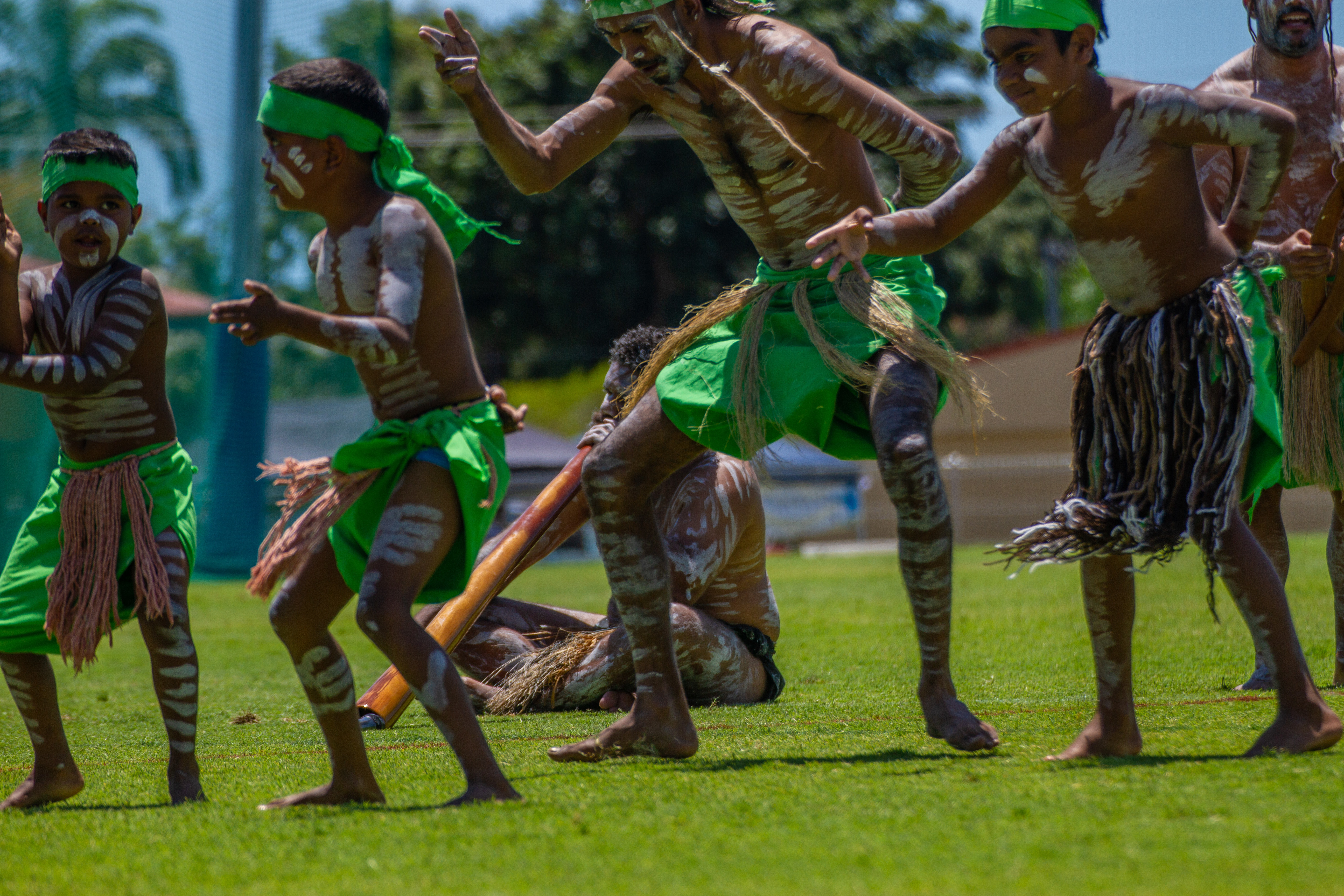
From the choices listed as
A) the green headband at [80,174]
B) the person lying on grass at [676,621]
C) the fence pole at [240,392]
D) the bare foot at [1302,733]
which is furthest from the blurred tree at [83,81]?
the bare foot at [1302,733]

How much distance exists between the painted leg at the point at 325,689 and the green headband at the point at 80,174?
49.9 inches

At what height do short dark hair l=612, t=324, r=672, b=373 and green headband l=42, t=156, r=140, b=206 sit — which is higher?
green headband l=42, t=156, r=140, b=206

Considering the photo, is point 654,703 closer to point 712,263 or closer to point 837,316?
point 837,316

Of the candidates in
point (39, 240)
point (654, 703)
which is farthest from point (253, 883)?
point (39, 240)

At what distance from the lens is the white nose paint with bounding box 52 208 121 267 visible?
3531 mm

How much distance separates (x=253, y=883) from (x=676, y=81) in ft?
8.19

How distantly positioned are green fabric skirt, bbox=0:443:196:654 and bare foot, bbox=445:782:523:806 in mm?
1101

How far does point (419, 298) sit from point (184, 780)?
4.32 feet

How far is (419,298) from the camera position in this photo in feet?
9.98

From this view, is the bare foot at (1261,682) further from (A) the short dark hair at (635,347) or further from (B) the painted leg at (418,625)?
(B) the painted leg at (418,625)

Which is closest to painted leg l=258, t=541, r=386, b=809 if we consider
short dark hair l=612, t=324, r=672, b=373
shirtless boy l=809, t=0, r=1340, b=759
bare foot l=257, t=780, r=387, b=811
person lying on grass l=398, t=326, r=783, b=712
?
bare foot l=257, t=780, r=387, b=811

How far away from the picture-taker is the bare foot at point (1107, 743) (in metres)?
3.20

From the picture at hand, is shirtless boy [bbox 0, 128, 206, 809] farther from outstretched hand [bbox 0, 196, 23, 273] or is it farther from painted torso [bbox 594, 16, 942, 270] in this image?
painted torso [bbox 594, 16, 942, 270]

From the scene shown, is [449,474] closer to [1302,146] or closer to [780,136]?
[780,136]
